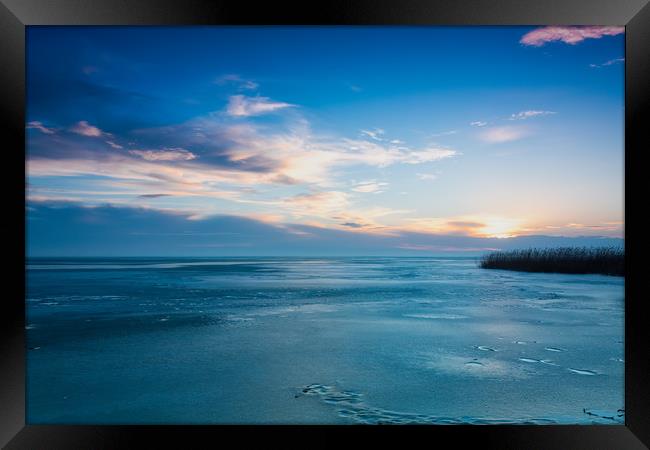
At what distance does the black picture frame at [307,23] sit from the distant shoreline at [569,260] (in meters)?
9.44

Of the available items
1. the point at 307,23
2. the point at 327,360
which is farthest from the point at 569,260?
the point at 307,23

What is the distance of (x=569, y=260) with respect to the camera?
10.5 metres

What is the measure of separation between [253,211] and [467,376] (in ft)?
37.8

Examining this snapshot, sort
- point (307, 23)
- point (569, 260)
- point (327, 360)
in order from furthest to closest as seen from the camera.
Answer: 1. point (569, 260)
2. point (327, 360)
3. point (307, 23)

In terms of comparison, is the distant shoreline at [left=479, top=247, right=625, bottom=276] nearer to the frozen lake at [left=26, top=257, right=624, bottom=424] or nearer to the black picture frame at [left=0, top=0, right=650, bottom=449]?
the frozen lake at [left=26, top=257, right=624, bottom=424]

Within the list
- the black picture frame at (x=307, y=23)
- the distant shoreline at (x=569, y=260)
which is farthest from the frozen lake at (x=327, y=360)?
the distant shoreline at (x=569, y=260)

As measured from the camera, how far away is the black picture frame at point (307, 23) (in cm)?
167

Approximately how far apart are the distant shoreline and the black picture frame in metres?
9.44

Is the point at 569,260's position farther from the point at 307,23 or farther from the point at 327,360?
the point at 307,23

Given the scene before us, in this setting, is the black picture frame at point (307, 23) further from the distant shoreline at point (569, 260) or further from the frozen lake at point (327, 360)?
the distant shoreline at point (569, 260)

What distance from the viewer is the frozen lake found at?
2916 millimetres

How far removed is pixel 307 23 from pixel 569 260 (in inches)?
442

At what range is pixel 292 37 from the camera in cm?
584

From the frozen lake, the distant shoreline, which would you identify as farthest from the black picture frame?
the distant shoreline
